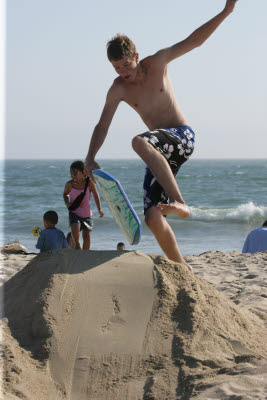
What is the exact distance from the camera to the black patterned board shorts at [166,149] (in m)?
Answer: 3.74

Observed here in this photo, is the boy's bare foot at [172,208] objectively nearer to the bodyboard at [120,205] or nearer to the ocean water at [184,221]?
the bodyboard at [120,205]

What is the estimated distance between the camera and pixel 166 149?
3773 millimetres

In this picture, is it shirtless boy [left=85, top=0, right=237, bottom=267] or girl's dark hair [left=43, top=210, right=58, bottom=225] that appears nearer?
shirtless boy [left=85, top=0, right=237, bottom=267]

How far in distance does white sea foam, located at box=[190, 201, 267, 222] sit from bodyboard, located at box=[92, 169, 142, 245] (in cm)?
1395

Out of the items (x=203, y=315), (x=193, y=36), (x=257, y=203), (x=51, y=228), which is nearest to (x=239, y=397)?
(x=203, y=315)

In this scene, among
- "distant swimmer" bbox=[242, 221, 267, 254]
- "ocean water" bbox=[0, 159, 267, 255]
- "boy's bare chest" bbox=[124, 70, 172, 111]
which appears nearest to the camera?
"boy's bare chest" bbox=[124, 70, 172, 111]

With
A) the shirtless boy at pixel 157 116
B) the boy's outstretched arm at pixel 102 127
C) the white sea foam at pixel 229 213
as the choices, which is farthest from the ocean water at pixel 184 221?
the shirtless boy at pixel 157 116

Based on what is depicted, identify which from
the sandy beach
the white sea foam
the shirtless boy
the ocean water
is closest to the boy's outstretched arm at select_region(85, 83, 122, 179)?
the shirtless boy

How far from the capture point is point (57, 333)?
3307mm

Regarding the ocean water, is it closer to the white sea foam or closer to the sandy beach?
the white sea foam

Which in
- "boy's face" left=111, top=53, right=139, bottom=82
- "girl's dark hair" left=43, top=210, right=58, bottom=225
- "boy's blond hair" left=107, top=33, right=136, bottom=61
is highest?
"boy's blond hair" left=107, top=33, right=136, bottom=61

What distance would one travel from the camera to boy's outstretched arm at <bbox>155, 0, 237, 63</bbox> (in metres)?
3.84

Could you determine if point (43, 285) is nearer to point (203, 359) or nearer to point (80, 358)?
point (80, 358)

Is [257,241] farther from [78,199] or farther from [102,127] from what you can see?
[102,127]
